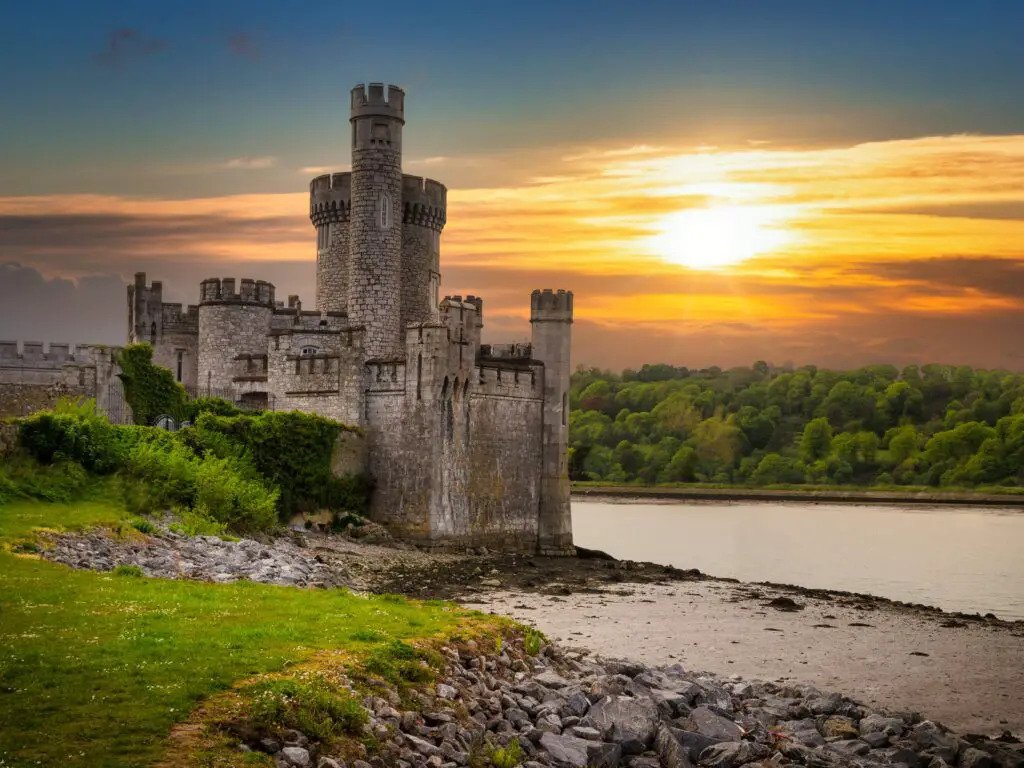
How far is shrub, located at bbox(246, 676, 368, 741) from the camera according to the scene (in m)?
12.8

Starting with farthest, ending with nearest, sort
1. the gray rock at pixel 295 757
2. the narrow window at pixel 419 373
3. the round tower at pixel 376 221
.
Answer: the round tower at pixel 376 221 < the narrow window at pixel 419 373 < the gray rock at pixel 295 757

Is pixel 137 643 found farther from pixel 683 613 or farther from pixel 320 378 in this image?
pixel 320 378

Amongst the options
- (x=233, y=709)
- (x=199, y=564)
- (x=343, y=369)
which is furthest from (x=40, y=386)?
(x=233, y=709)

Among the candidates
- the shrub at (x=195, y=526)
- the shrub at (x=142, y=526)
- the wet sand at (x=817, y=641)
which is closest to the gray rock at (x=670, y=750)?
the wet sand at (x=817, y=641)

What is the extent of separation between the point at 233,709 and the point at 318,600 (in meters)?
6.55

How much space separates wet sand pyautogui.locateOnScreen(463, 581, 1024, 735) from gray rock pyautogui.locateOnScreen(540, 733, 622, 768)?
7.31 m

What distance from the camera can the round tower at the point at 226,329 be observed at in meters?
45.9

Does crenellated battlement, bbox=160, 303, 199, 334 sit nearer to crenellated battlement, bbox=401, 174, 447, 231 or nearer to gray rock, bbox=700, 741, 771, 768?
crenellated battlement, bbox=401, 174, 447, 231

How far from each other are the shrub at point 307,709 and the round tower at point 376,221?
3369 cm

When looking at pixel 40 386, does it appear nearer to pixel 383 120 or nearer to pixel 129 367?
pixel 129 367

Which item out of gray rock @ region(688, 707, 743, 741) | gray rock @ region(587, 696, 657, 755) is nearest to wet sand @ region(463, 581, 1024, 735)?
gray rock @ region(688, 707, 743, 741)

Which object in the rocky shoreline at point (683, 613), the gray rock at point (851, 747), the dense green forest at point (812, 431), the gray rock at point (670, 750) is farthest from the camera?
the dense green forest at point (812, 431)

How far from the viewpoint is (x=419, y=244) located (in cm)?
5066

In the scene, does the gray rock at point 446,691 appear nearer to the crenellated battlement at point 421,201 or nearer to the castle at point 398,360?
the castle at point 398,360
